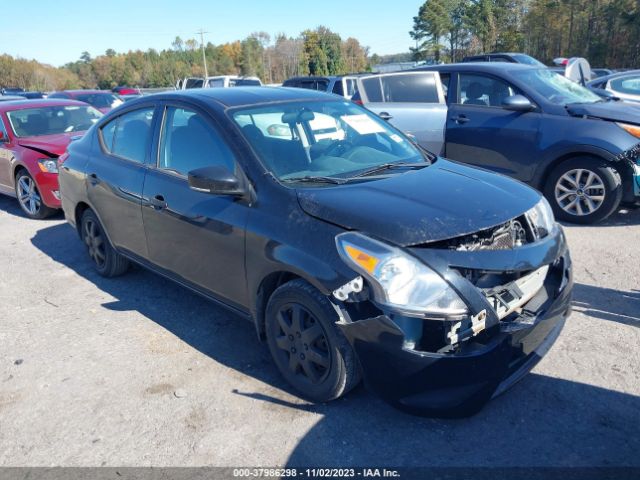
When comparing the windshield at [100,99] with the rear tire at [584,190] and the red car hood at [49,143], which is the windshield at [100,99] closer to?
the red car hood at [49,143]

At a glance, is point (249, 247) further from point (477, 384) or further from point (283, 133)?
point (477, 384)

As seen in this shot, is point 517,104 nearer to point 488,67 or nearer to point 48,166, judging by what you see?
point 488,67

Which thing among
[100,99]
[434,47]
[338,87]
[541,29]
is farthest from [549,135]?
[434,47]

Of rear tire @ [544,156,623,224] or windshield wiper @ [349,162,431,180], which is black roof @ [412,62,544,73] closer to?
rear tire @ [544,156,623,224]

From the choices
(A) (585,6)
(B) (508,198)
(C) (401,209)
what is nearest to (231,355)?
(C) (401,209)

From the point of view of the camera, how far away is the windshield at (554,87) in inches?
250

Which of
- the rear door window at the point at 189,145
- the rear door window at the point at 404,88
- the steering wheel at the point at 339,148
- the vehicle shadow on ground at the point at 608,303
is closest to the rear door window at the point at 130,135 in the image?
the rear door window at the point at 189,145

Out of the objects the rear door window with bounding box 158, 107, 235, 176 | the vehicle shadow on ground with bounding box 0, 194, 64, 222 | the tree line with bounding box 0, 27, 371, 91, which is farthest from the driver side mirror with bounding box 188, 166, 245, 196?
the tree line with bounding box 0, 27, 371, 91

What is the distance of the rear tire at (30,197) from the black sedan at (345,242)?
3871 mm

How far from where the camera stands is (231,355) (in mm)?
3662

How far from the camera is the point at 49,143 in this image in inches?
290

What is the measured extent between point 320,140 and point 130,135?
1.77m

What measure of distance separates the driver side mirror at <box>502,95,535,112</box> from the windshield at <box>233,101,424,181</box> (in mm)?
2681

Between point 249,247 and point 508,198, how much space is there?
1.54 metres
